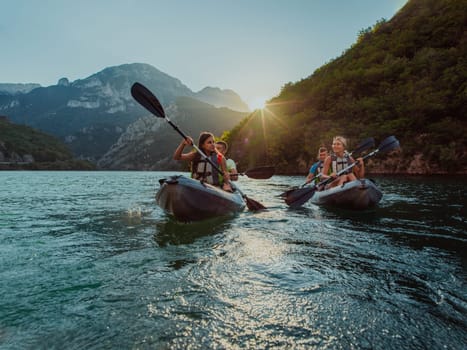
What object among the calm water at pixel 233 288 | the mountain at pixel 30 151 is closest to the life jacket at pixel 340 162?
the calm water at pixel 233 288

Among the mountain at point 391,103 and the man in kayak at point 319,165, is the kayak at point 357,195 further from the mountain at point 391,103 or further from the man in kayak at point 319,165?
the mountain at point 391,103

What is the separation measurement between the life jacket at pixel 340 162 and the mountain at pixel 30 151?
381 ft

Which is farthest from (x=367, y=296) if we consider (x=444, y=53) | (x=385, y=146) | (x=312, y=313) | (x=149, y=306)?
(x=444, y=53)

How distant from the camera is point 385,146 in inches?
354

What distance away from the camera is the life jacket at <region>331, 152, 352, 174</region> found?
8.91 meters

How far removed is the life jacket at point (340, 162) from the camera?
8.91 meters

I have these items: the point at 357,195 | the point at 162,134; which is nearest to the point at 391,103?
the point at 357,195

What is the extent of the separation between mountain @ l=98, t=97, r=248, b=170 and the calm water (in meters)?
126

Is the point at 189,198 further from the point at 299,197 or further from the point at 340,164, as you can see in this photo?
the point at 340,164

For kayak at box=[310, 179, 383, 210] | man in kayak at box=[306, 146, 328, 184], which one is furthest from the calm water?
man in kayak at box=[306, 146, 328, 184]

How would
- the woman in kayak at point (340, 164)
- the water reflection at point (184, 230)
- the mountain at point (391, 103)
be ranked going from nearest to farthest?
the water reflection at point (184, 230), the woman in kayak at point (340, 164), the mountain at point (391, 103)

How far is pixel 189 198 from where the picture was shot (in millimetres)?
5551

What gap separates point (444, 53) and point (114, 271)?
143 ft

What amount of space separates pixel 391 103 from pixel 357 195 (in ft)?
113
